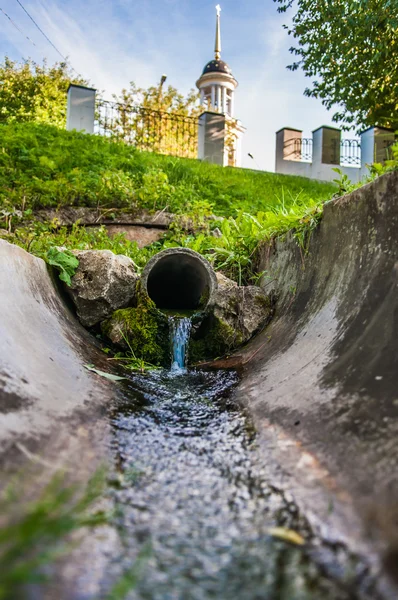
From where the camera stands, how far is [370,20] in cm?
922

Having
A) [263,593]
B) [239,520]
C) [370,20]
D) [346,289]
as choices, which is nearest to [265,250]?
[346,289]

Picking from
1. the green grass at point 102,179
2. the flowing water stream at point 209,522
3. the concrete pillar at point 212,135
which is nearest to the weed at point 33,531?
the flowing water stream at point 209,522

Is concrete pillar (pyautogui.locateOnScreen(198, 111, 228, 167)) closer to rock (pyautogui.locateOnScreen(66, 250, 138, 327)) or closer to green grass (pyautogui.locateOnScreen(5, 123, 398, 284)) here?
green grass (pyautogui.locateOnScreen(5, 123, 398, 284))

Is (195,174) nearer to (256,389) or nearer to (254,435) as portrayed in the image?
(256,389)

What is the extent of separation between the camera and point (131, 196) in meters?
8.20

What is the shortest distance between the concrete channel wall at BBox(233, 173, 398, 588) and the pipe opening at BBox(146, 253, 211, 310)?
1.49 metres

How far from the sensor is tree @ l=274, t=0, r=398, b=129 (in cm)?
973

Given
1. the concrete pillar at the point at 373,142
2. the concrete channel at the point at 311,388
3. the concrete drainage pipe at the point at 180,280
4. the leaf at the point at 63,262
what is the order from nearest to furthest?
the concrete channel at the point at 311,388, the leaf at the point at 63,262, the concrete drainage pipe at the point at 180,280, the concrete pillar at the point at 373,142

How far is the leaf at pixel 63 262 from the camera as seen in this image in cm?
416

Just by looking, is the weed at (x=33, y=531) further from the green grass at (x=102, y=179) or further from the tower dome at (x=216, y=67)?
the tower dome at (x=216, y=67)

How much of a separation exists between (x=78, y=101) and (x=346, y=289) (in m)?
12.3

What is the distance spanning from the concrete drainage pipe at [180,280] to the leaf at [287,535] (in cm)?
323

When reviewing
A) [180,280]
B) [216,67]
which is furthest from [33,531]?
[216,67]

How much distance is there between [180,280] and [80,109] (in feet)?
30.0
